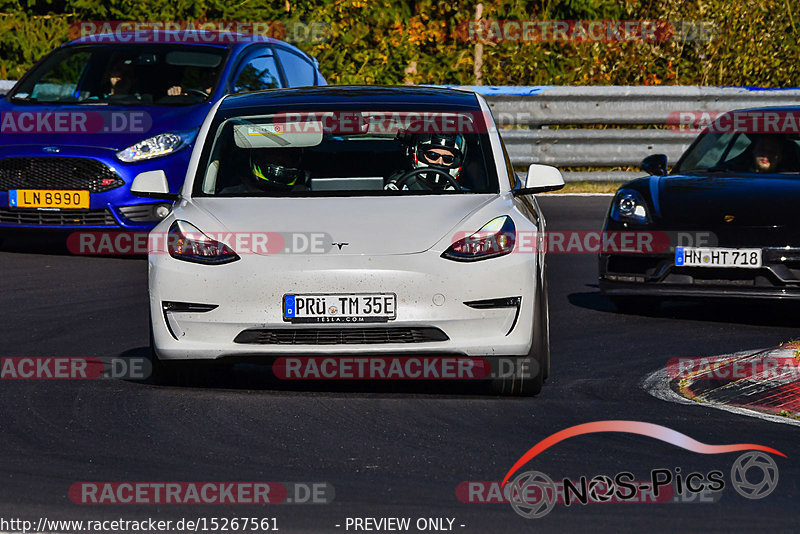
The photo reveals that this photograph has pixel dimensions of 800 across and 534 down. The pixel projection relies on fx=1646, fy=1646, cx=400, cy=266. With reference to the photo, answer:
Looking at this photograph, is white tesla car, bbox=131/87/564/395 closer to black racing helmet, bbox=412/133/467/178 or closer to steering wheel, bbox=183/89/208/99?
black racing helmet, bbox=412/133/467/178

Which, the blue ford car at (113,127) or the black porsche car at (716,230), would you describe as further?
the blue ford car at (113,127)

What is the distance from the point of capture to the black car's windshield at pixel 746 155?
10.9m

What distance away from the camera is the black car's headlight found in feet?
33.7

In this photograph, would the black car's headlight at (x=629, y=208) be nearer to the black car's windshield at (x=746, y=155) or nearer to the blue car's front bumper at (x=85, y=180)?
the black car's windshield at (x=746, y=155)

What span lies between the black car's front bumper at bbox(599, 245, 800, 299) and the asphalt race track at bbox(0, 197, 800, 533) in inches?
12.0

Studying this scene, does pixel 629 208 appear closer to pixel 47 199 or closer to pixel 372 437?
pixel 372 437

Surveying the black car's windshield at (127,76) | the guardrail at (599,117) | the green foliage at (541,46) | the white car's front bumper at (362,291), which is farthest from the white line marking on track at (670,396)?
the green foliage at (541,46)

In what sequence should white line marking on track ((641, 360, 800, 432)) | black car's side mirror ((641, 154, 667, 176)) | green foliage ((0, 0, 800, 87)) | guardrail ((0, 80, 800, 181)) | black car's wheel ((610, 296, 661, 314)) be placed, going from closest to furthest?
white line marking on track ((641, 360, 800, 432)) → black car's wheel ((610, 296, 661, 314)) → black car's side mirror ((641, 154, 667, 176)) → guardrail ((0, 80, 800, 181)) → green foliage ((0, 0, 800, 87))

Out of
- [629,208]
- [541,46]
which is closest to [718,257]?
[629,208]

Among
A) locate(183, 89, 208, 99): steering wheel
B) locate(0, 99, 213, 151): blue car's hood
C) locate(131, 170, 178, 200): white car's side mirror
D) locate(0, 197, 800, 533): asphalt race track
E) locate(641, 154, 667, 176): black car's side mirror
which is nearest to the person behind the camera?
locate(0, 197, 800, 533): asphalt race track

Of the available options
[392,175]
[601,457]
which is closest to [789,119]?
[392,175]

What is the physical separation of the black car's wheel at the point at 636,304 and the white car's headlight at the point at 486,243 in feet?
11.0

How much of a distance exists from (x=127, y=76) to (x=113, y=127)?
0.96 m

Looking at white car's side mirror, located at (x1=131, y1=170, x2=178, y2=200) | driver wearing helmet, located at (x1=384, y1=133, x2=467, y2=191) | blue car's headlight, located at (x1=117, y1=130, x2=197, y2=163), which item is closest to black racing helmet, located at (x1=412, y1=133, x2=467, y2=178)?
driver wearing helmet, located at (x1=384, y1=133, x2=467, y2=191)
